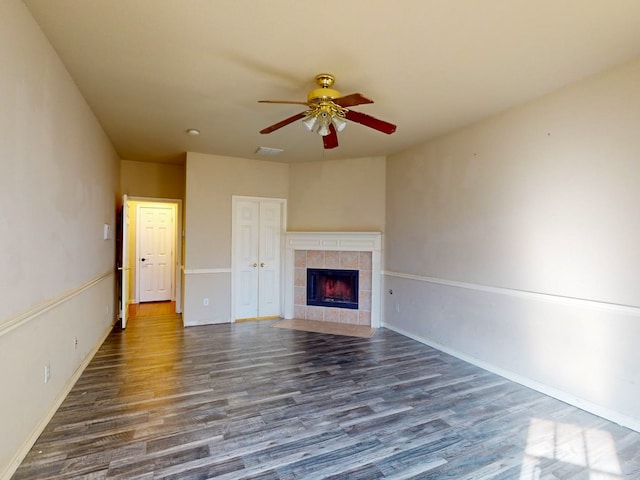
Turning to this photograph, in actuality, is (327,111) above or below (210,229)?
above

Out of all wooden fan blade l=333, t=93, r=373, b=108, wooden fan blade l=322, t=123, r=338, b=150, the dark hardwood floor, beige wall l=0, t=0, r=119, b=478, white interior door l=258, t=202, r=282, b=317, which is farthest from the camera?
white interior door l=258, t=202, r=282, b=317

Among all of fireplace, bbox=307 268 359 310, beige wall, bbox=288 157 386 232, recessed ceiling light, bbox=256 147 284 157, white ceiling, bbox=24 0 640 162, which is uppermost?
white ceiling, bbox=24 0 640 162

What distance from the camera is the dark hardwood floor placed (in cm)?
198

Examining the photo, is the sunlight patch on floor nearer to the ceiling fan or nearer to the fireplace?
the ceiling fan

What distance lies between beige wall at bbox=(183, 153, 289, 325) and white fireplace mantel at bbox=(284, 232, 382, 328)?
98 centimetres

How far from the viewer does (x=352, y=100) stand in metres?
2.45

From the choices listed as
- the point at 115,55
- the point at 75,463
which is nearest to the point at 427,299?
the point at 75,463

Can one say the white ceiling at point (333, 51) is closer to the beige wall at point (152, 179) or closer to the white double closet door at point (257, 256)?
the white double closet door at point (257, 256)

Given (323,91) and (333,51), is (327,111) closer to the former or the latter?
(323,91)

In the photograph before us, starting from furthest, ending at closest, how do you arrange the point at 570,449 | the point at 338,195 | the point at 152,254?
the point at 152,254 → the point at 338,195 → the point at 570,449

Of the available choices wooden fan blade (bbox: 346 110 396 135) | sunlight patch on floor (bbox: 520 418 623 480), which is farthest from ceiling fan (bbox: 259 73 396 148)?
sunlight patch on floor (bbox: 520 418 623 480)

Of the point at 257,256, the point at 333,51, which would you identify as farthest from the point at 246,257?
the point at 333,51

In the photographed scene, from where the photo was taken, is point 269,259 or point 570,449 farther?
point 269,259

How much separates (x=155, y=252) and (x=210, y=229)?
8.63ft
